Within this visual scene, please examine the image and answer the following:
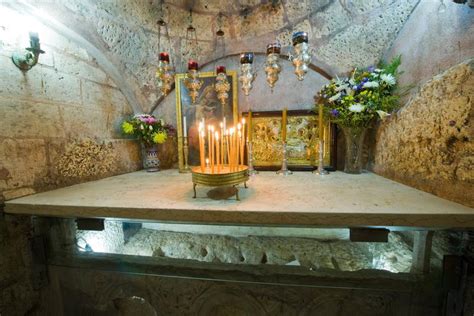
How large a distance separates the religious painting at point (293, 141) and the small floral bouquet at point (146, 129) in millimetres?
1220

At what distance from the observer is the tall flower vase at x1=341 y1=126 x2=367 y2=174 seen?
7.10 ft

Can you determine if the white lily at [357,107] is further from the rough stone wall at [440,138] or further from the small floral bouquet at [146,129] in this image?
the small floral bouquet at [146,129]

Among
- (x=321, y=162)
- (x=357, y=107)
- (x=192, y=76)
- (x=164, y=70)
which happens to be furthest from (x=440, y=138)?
(x=164, y=70)

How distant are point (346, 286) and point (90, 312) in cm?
221

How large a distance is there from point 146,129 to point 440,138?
2.82m

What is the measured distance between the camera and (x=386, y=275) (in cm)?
140

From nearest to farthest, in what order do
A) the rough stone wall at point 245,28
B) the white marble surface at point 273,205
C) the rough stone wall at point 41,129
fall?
1. the white marble surface at point 273,205
2. the rough stone wall at point 41,129
3. the rough stone wall at point 245,28

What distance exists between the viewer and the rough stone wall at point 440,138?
1.20m

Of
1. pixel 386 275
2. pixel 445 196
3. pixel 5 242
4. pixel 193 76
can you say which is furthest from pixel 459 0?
pixel 5 242

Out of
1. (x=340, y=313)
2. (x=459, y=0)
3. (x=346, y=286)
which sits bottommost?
(x=340, y=313)

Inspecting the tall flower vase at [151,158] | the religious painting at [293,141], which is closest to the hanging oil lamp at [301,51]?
the religious painting at [293,141]

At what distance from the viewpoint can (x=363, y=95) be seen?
6.56 ft

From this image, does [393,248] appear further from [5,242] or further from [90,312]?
[5,242]

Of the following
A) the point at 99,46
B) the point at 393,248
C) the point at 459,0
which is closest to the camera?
the point at 459,0
